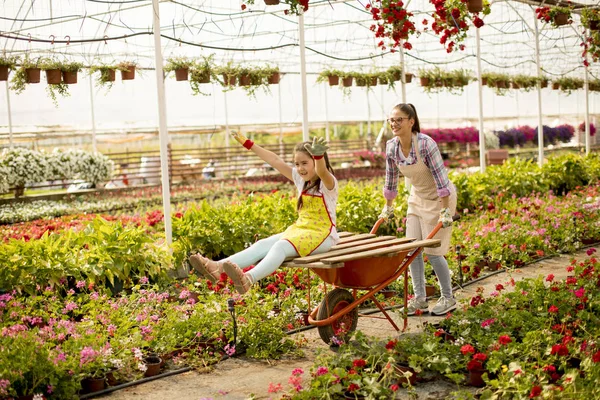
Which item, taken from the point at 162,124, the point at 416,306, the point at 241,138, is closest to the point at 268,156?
the point at 241,138

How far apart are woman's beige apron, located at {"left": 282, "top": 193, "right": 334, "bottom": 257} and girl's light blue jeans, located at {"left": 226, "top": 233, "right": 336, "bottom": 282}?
38mm

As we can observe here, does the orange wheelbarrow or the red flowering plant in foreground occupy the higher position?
the red flowering plant in foreground

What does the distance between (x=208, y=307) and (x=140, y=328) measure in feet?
1.84

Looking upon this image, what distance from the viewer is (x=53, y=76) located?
8180 millimetres

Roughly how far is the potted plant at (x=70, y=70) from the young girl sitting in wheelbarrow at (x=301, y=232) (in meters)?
4.12

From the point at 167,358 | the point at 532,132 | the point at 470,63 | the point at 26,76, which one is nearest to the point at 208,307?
the point at 167,358

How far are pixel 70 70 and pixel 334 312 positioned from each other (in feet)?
16.4

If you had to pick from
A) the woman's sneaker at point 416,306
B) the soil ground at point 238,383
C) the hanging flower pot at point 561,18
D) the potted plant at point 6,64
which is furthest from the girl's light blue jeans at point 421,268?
the hanging flower pot at point 561,18

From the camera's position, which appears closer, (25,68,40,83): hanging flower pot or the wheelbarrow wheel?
the wheelbarrow wheel

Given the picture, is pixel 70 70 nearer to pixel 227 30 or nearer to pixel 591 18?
pixel 591 18

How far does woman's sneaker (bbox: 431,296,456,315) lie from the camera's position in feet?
17.3

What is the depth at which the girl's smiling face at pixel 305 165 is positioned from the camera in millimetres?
4520

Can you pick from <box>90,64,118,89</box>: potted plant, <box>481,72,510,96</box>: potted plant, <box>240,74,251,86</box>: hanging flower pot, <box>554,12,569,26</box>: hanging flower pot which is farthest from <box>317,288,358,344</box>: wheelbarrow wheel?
<box>481,72,510,96</box>: potted plant

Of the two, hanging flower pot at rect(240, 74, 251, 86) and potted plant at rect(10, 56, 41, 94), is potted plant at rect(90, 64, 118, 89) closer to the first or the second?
potted plant at rect(10, 56, 41, 94)
